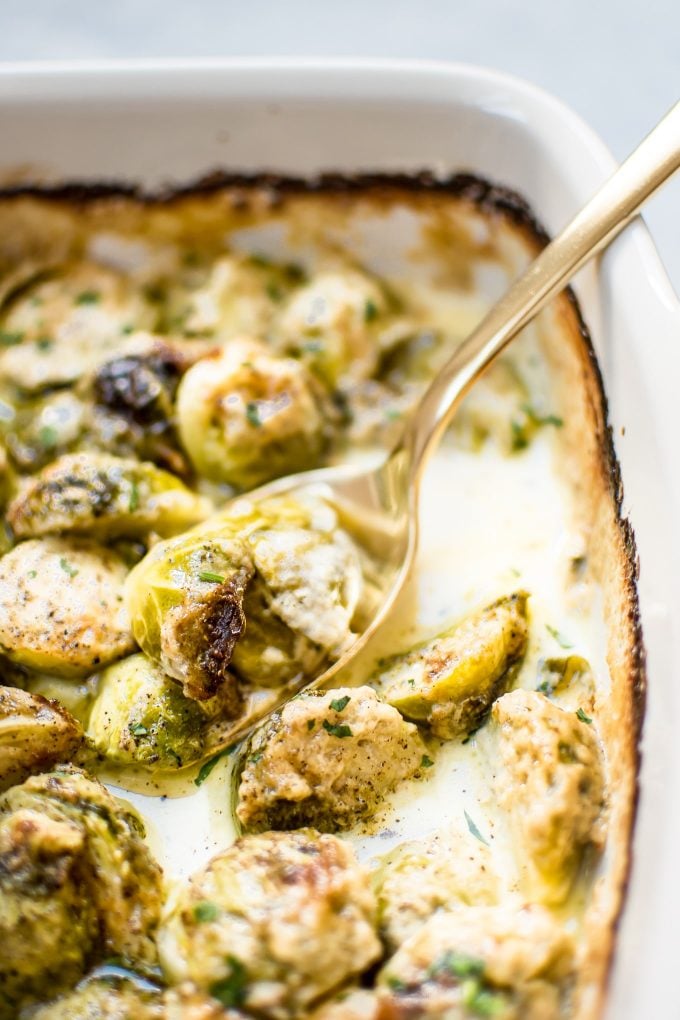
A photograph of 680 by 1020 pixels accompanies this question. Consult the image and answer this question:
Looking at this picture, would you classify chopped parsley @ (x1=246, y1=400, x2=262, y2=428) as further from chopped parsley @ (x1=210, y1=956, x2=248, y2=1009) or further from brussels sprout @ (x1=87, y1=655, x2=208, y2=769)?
chopped parsley @ (x1=210, y1=956, x2=248, y2=1009)

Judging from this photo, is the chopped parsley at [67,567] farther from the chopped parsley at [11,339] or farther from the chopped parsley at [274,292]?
the chopped parsley at [274,292]

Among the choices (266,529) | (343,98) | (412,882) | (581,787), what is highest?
(343,98)

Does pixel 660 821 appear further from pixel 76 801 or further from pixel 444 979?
pixel 76 801

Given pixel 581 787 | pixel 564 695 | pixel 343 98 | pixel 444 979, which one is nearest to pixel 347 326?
pixel 343 98

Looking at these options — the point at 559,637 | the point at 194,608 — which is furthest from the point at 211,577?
the point at 559,637

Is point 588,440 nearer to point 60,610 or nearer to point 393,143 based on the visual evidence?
point 393,143

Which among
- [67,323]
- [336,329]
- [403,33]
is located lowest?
[67,323]

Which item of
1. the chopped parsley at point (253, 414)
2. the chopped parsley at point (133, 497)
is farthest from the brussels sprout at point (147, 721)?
the chopped parsley at point (253, 414)
